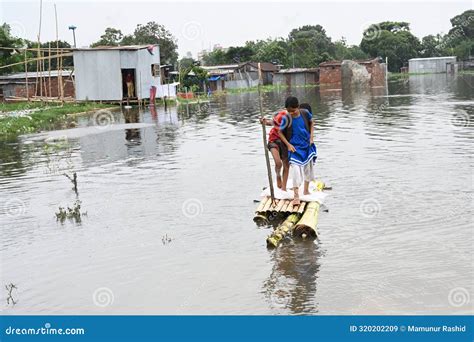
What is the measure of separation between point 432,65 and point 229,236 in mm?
97441

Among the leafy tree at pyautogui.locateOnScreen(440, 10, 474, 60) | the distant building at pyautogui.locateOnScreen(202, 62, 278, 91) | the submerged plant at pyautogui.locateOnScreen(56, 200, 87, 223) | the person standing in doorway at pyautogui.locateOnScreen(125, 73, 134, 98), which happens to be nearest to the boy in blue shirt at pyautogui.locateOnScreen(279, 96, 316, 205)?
the submerged plant at pyautogui.locateOnScreen(56, 200, 87, 223)

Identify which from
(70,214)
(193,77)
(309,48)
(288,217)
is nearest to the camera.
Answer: (288,217)

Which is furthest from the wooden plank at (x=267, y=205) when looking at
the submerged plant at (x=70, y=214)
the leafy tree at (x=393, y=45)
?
the leafy tree at (x=393, y=45)

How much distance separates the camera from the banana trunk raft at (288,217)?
8.42m

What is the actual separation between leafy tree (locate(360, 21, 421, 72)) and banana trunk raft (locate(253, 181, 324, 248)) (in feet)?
292

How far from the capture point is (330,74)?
240 feet

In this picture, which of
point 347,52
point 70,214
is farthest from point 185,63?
point 70,214

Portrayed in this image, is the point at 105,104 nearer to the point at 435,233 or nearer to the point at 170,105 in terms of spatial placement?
the point at 170,105

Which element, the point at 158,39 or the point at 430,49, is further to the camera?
the point at 430,49

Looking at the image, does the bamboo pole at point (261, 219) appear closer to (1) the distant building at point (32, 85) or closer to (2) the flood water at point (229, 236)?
(2) the flood water at point (229, 236)

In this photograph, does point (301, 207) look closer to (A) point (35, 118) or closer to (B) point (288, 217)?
(B) point (288, 217)
